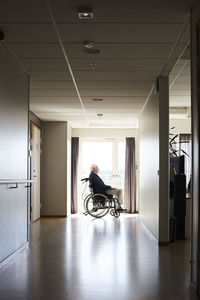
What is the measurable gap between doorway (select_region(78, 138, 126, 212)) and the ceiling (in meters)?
4.29

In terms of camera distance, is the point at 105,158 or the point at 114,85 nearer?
the point at 114,85

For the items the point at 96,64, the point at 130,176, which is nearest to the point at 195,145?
the point at 96,64

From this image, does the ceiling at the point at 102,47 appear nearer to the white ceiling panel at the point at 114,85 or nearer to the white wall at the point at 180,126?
the white ceiling panel at the point at 114,85

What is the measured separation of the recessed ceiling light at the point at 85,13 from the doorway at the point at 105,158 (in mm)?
8412

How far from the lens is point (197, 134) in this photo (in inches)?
131

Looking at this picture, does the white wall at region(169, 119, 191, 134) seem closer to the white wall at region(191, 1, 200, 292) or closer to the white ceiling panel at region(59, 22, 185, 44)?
the white ceiling panel at region(59, 22, 185, 44)

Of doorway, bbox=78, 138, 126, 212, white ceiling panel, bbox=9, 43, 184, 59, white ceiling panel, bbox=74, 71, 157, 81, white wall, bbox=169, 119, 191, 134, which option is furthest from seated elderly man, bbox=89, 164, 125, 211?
white ceiling panel, bbox=9, 43, 184, 59

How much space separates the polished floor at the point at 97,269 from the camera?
343 centimetres

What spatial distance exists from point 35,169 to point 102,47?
5374 millimetres

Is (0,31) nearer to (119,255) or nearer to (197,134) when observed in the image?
(197,134)

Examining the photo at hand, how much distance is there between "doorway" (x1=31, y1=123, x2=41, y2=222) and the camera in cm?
896

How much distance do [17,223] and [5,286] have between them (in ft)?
4.87

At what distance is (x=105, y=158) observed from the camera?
12039 millimetres

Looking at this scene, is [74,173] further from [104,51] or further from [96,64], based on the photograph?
[104,51]
